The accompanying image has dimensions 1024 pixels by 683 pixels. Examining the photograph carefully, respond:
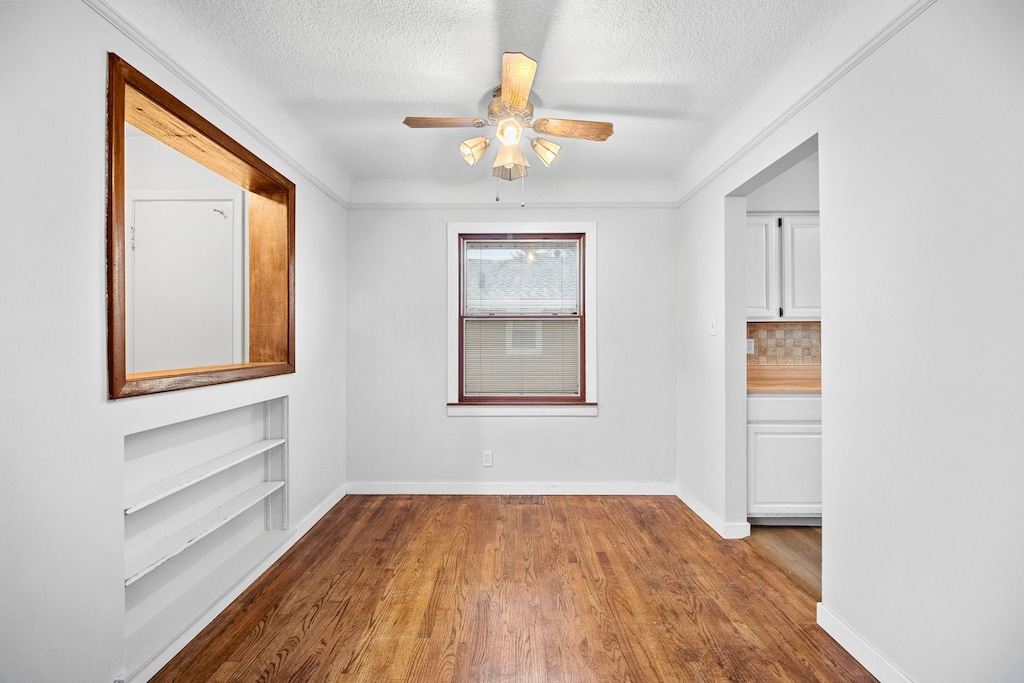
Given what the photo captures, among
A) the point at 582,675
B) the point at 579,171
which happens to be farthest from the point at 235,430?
the point at 579,171

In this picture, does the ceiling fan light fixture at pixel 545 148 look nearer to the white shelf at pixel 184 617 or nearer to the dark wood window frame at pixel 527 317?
the dark wood window frame at pixel 527 317

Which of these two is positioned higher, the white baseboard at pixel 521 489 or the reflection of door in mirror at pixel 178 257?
the reflection of door in mirror at pixel 178 257

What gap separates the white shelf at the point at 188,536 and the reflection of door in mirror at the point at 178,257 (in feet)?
3.36

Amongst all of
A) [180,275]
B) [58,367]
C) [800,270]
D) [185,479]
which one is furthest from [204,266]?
[800,270]

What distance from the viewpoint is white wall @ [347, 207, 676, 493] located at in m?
4.04

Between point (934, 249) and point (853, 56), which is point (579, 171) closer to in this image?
point (853, 56)

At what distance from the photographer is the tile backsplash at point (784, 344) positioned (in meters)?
4.01

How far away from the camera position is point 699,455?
3594mm

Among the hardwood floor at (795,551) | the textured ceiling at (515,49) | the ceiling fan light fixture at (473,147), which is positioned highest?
the textured ceiling at (515,49)

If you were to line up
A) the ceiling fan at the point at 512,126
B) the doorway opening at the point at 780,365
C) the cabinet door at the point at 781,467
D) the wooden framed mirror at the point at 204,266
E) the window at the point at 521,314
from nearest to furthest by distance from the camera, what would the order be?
the ceiling fan at the point at 512,126
the wooden framed mirror at the point at 204,266
the doorway opening at the point at 780,365
the cabinet door at the point at 781,467
the window at the point at 521,314

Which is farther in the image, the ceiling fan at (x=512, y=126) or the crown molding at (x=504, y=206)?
the crown molding at (x=504, y=206)

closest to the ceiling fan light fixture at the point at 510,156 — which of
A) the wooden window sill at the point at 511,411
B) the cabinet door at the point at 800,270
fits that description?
the wooden window sill at the point at 511,411

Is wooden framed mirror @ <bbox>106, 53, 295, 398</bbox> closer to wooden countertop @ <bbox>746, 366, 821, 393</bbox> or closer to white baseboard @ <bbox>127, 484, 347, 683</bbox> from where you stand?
white baseboard @ <bbox>127, 484, 347, 683</bbox>

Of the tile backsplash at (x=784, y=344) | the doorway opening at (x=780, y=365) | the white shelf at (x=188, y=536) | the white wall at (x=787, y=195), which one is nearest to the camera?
the white shelf at (x=188, y=536)
